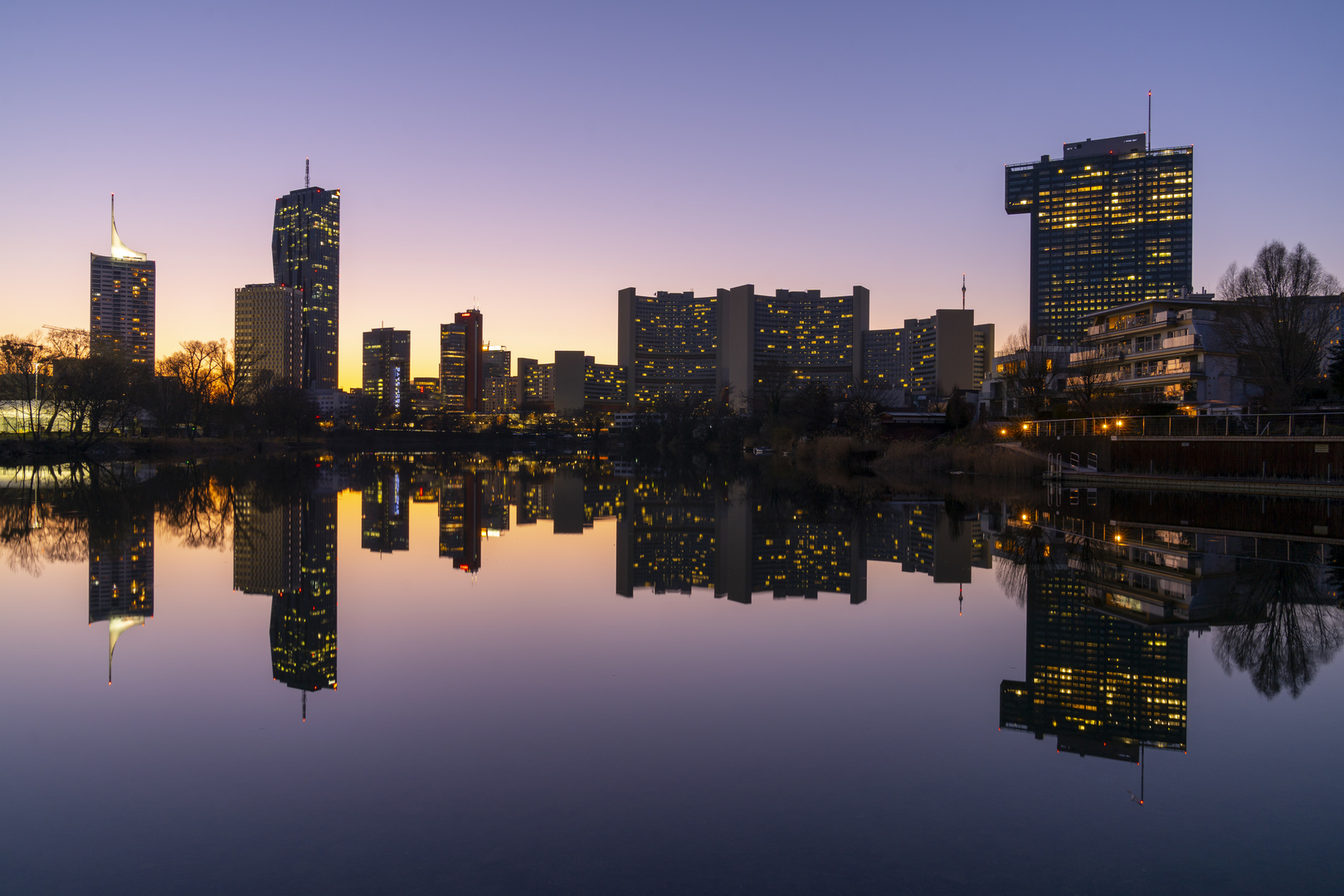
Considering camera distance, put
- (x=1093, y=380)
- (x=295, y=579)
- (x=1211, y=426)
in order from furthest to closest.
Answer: (x=1093, y=380)
(x=1211, y=426)
(x=295, y=579)

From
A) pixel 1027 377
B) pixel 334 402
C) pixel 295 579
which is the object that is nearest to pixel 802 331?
pixel 334 402

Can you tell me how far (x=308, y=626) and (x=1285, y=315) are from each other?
160 feet

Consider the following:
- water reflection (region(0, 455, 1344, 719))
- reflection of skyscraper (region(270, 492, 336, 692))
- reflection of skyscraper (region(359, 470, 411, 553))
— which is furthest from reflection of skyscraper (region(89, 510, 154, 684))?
reflection of skyscraper (region(359, 470, 411, 553))

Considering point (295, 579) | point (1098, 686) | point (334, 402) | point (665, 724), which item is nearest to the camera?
point (665, 724)

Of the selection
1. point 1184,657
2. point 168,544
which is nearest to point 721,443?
point 168,544

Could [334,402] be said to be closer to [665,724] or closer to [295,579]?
[295,579]

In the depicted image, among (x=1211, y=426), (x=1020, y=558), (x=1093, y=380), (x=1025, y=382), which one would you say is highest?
(x=1093, y=380)

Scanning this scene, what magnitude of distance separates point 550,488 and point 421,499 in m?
8.49

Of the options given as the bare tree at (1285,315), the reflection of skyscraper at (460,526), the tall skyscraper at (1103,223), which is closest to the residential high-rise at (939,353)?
the tall skyscraper at (1103,223)

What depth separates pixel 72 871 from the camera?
3805 millimetres

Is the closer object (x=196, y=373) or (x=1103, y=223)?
(x=196, y=373)

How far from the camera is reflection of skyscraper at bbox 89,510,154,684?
9.30 metres

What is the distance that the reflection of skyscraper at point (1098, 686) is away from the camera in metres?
5.86

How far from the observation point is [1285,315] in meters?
41.8
